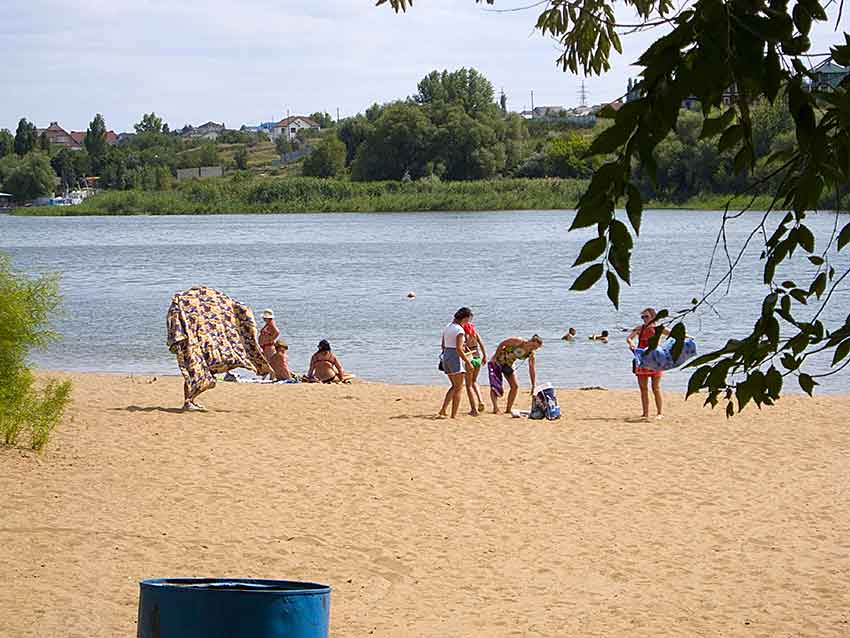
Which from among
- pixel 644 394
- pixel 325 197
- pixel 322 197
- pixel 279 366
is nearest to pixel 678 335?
pixel 644 394

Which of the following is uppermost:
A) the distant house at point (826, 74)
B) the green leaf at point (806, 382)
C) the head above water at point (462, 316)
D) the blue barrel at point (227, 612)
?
the distant house at point (826, 74)

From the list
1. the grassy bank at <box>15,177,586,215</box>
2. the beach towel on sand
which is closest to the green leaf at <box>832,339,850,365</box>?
the beach towel on sand

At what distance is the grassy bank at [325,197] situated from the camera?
9031cm

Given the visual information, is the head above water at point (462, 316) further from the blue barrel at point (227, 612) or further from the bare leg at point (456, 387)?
the blue barrel at point (227, 612)

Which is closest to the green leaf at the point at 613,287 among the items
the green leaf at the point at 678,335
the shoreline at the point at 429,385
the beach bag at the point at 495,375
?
the green leaf at the point at 678,335

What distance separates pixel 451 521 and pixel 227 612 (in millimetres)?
6208

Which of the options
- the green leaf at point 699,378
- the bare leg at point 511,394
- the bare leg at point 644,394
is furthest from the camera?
the bare leg at point 511,394

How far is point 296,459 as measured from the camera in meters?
Result: 11.7

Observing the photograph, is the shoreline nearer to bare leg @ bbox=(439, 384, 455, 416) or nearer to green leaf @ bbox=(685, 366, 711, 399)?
bare leg @ bbox=(439, 384, 455, 416)

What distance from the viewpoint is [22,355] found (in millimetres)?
10648

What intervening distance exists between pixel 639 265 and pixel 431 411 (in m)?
36.2

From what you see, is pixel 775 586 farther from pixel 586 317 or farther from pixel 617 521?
pixel 586 317

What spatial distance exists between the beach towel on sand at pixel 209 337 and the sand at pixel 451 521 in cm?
53

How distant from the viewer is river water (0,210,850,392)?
25.0 metres
